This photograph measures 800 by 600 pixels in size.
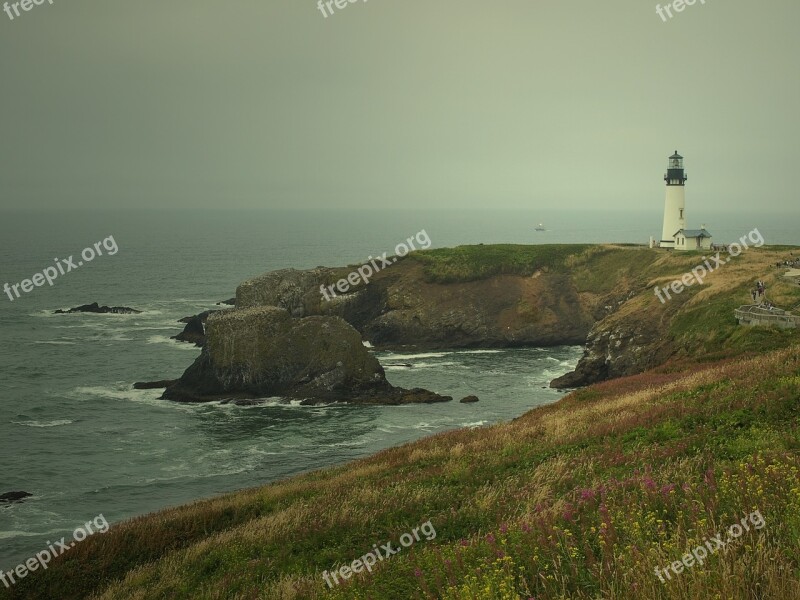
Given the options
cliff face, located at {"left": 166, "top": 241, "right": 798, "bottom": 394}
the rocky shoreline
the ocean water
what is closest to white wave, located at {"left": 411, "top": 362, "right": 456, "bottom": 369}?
the ocean water

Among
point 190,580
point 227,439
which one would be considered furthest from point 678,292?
point 190,580

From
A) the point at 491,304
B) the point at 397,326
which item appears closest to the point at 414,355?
the point at 397,326

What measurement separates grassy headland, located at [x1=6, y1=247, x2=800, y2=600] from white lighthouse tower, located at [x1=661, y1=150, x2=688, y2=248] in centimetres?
7638

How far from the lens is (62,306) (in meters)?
111

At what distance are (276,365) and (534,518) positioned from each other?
5161cm

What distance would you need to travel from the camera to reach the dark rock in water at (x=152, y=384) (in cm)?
6325

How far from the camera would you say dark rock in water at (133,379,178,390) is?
2490 inches

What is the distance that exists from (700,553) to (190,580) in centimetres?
1063

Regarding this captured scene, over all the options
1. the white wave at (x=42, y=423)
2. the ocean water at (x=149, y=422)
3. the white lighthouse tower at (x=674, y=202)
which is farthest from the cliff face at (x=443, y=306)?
the white wave at (x=42, y=423)

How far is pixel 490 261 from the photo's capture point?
94.9 metres

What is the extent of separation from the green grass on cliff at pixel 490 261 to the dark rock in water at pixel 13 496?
58285 millimetres

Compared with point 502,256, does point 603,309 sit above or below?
below

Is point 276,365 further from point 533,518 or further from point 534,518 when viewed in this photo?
point 534,518

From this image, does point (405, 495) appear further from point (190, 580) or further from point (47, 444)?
point (47, 444)
